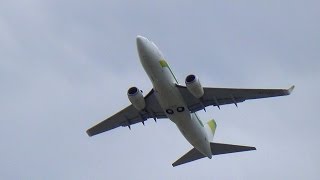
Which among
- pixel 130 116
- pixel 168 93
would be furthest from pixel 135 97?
pixel 130 116

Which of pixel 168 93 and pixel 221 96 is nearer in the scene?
pixel 168 93

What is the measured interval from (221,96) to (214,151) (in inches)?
230

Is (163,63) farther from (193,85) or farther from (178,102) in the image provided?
(178,102)

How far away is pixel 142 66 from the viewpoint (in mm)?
52875

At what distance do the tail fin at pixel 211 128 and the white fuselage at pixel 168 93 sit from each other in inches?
99.6

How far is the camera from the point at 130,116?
59500 millimetres

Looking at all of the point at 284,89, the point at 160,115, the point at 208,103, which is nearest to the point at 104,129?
the point at 160,115

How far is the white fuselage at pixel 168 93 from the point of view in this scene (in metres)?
52.3

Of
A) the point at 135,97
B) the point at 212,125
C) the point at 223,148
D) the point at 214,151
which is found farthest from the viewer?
the point at 212,125

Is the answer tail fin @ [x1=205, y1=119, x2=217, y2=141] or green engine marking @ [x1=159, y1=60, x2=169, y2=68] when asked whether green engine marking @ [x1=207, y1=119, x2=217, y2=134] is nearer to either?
tail fin @ [x1=205, y1=119, x2=217, y2=141]

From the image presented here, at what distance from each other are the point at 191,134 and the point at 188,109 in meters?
1.92

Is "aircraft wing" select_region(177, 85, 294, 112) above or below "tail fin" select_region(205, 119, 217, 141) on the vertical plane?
above

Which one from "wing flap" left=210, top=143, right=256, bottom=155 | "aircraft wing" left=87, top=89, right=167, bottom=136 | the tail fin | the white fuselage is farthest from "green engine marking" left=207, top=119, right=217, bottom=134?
"aircraft wing" left=87, top=89, right=167, bottom=136

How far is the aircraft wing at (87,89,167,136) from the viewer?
57.2 meters
